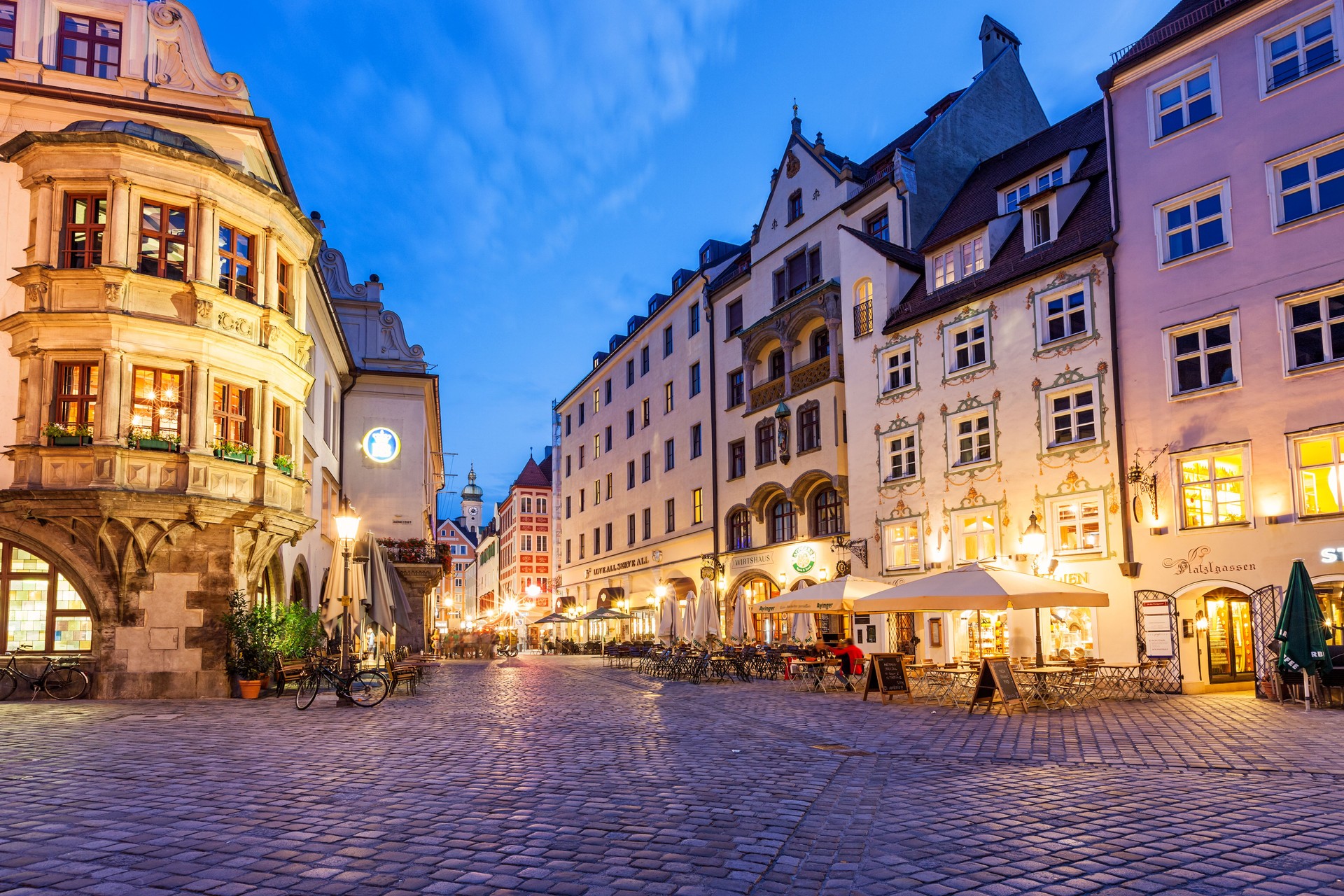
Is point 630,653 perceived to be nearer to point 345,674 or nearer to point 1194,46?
point 345,674

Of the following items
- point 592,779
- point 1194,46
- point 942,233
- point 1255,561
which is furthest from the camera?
point 942,233

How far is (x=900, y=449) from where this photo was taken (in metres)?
31.2

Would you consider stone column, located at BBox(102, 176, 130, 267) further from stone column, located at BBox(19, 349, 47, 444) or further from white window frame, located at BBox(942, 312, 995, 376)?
white window frame, located at BBox(942, 312, 995, 376)

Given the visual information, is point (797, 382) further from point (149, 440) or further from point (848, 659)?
point (149, 440)

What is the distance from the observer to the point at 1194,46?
23453 millimetres

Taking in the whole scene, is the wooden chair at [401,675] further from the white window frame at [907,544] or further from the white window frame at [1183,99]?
the white window frame at [1183,99]

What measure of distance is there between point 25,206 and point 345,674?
1160 centimetres

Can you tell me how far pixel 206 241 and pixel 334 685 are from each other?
9.56m

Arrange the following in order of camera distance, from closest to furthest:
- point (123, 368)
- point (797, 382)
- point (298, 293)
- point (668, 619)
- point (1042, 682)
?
point (1042, 682)
point (123, 368)
point (298, 293)
point (797, 382)
point (668, 619)

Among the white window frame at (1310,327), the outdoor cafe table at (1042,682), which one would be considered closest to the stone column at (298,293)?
the outdoor cafe table at (1042,682)

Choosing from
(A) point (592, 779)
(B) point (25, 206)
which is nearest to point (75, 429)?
(B) point (25, 206)

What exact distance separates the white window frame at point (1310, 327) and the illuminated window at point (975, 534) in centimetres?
839

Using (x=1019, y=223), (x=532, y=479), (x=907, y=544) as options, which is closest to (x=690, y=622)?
Result: (x=907, y=544)

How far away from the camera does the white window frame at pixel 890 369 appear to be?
30.9 m
